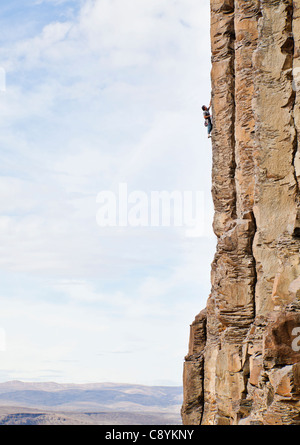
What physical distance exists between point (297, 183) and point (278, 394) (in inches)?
296

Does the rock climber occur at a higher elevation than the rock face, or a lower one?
higher

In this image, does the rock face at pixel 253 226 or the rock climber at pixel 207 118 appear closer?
the rock face at pixel 253 226

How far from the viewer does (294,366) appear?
17.4 m

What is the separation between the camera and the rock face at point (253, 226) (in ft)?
60.2

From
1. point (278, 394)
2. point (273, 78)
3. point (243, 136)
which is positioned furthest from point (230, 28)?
point (278, 394)

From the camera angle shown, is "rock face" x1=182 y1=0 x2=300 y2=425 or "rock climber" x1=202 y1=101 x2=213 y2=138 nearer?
"rock face" x1=182 y1=0 x2=300 y2=425

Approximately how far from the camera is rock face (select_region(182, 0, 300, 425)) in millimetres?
18359

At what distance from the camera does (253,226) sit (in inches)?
968

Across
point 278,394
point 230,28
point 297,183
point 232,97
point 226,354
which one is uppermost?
point 230,28

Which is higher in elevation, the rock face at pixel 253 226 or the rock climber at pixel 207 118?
the rock climber at pixel 207 118
